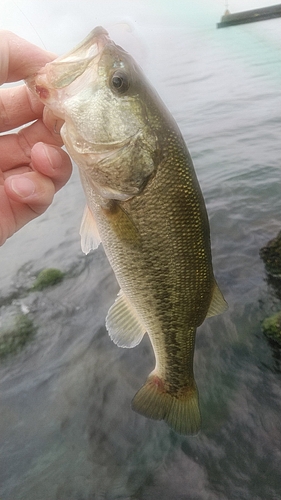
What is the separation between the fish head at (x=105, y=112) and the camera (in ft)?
6.33

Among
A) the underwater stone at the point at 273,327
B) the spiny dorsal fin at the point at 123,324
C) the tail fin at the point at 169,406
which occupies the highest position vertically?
the spiny dorsal fin at the point at 123,324

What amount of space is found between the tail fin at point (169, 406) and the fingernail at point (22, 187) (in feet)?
5.41

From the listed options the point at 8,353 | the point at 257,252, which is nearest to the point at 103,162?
the point at 8,353

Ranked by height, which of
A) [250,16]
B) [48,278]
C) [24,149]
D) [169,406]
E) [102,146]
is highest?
[102,146]

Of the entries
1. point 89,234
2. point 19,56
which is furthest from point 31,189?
point 19,56

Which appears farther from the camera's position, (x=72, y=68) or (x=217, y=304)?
(x=217, y=304)

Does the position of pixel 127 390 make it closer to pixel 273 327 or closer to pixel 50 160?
pixel 273 327

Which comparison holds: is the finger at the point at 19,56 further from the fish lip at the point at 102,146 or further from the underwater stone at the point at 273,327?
the underwater stone at the point at 273,327

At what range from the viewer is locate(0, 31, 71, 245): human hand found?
2291mm

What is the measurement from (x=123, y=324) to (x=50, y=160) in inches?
47.8

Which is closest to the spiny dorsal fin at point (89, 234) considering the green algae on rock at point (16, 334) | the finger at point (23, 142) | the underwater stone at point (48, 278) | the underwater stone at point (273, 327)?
the finger at point (23, 142)

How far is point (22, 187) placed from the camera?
230 centimetres

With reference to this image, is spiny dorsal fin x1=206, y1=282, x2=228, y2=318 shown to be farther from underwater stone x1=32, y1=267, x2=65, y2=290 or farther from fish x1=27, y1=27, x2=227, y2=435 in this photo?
underwater stone x1=32, y1=267, x2=65, y2=290

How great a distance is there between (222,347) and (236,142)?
941 centimetres
